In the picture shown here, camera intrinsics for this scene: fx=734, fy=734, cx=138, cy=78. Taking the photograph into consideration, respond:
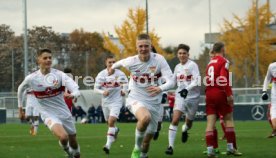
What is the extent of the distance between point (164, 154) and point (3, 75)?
2106 inches

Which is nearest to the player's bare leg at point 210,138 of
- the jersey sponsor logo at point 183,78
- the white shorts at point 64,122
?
the jersey sponsor logo at point 183,78

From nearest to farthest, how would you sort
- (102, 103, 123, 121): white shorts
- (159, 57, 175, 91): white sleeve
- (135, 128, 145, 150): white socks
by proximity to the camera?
(159, 57, 175, 91): white sleeve < (135, 128, 145, 150): white socks < (102, 103, 123, 121): white shorts

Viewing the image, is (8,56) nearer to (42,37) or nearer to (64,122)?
(42,37)

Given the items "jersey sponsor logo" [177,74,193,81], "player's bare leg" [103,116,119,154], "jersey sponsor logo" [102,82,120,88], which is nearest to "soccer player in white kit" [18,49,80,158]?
"player's bare leg" [103,116,119,154]

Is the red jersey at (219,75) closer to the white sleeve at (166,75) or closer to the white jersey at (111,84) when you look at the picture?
the white sleeve at (166,75)

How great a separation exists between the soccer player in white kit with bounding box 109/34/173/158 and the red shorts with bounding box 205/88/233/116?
5.31 feet

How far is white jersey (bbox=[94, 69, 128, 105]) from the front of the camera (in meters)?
20.4

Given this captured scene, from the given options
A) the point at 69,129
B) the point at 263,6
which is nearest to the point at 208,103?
the point at 69,129

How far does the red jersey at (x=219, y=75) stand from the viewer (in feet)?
51.1

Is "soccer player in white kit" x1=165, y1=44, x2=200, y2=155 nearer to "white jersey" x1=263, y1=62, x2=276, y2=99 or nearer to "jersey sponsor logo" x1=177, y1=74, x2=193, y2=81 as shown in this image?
"jersey sponsor logo" x1=177, y1=74, x2=193, y2=81

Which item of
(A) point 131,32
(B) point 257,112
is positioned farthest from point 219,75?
(A) point 131,32

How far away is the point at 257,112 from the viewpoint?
44.7m


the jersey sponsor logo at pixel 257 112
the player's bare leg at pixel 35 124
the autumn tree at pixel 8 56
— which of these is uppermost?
the autumn tree at pixel 8 56

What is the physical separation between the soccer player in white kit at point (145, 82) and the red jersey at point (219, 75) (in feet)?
4.96
